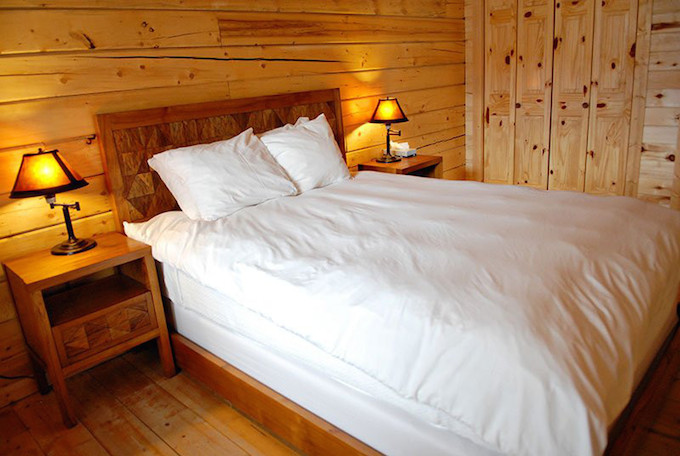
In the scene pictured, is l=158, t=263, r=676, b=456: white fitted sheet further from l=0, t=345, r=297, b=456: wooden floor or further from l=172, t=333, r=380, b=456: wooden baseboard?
l=0, t=345, r=297, b=456: wooden floor

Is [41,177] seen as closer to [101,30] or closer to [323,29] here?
[101,30]

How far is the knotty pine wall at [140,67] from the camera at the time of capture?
2182 mm

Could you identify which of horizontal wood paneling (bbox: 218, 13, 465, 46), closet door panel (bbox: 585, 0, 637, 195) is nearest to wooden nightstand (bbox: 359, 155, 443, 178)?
horizontal wood paneling (bbox: 218, 13, 465, 46)

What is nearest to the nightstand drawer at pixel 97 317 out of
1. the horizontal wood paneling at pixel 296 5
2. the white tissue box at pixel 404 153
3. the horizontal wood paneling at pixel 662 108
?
the horizontal wood paneling at pixel 296 5

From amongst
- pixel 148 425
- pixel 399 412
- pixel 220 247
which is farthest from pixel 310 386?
pixel 148 425

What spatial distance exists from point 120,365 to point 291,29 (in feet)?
6.94

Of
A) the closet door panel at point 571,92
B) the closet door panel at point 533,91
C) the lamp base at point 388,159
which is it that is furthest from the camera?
the closet door panel at point 533,91

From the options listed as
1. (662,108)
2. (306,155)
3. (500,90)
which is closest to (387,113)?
(306,155)

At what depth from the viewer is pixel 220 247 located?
2.01 meters

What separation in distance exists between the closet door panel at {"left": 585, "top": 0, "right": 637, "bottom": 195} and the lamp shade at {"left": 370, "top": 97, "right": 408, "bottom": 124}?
1.64m

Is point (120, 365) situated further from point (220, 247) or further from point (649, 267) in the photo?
point (649, 267)

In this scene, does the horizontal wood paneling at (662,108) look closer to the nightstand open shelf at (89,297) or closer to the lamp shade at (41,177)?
the nightstand open shelf at (89,297)

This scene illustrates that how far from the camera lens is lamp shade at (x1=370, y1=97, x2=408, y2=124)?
3594 mm

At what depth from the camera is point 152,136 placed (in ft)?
8.32
